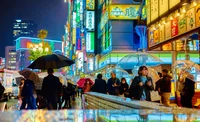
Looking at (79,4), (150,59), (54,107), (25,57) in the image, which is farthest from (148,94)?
(25,57)

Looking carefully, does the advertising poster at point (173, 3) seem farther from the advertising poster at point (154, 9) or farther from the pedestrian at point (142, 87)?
the pedestrian at point (142, 87)

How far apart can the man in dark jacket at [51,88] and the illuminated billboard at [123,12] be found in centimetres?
2292

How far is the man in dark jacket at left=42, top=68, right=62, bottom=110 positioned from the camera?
10172 mm

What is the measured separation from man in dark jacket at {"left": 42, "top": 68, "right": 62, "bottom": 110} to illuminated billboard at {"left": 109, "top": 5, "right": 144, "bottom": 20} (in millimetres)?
22925

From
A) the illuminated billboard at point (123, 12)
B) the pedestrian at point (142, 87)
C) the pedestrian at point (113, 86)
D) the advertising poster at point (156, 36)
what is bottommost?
the pedestrian at point (113, 86)

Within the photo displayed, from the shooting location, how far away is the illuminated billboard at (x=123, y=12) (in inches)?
1276

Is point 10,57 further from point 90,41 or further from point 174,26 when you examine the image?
point 174,26

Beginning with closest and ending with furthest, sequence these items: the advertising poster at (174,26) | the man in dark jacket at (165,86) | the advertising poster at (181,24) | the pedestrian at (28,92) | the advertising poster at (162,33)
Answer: the pedestrian at (28,92) → the man in dark jacket at (165,86) → the advertising poster at (181,24) → the advertising poster at (174,26) → the advertising poster at (162,33)

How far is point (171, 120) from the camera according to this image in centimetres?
393

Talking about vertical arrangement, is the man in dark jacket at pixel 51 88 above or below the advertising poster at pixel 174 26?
below

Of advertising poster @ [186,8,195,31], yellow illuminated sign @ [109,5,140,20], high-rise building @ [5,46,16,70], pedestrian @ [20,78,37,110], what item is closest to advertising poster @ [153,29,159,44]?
advertising poster @ [186,8,195,31]

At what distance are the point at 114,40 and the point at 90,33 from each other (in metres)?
14.6

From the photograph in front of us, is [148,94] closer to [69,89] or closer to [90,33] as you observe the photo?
[69,89]

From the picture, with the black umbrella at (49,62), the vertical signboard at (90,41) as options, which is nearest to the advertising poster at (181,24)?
the black umbrella at (49,62)
